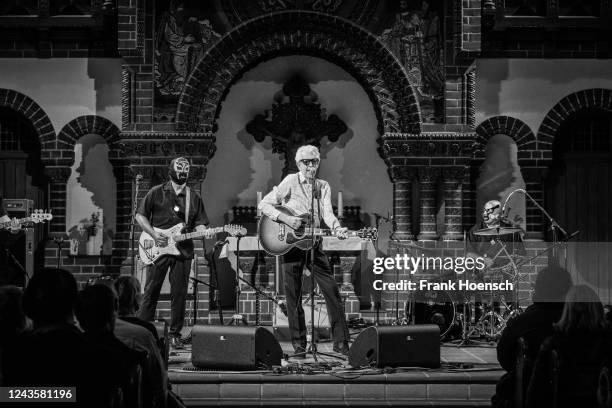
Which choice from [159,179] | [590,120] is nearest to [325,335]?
[159,179]

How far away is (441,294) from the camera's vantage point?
33.6ft

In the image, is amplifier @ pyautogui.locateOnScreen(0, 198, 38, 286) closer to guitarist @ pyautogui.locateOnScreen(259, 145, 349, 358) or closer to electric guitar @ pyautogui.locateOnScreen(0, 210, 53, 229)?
electric guitar @ pyautogui.locateOnScreen(0, 210, 53, 229)

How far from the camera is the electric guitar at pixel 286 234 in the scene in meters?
8.52

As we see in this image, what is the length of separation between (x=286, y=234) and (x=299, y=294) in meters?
0.62

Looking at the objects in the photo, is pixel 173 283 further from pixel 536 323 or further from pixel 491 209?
pixel 536 323

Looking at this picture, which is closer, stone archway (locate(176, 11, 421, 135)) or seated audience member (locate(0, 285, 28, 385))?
seated audience member (locate(0, 285, 28, 385))

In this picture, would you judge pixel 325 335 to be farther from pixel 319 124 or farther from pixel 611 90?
pixel 611 90

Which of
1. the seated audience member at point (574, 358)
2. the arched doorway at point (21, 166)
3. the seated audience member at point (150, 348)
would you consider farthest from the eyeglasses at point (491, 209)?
the seated audience member at point (150, 348)

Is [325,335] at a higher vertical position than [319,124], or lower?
lower

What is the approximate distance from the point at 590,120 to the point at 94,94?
7.76m

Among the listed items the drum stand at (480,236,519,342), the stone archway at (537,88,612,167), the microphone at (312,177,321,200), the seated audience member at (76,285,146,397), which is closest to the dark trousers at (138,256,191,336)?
the microphone at (312,177,321,200)

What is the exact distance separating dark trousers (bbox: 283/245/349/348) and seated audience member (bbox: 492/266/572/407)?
3402 millimetres

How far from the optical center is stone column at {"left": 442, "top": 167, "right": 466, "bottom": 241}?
42.5 feet

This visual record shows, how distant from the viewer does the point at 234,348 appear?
7801 mm
